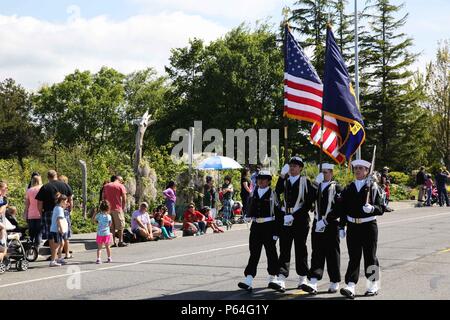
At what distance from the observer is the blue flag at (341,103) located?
9508 mm

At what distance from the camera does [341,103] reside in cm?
951

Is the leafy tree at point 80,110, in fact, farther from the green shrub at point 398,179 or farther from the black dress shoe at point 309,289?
the black dress shoe at point 309,289

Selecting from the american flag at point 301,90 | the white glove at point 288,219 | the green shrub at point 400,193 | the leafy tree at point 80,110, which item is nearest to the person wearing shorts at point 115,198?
the american flag at point 301,90

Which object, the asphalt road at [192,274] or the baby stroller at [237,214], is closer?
the asphalt road at [192,274]

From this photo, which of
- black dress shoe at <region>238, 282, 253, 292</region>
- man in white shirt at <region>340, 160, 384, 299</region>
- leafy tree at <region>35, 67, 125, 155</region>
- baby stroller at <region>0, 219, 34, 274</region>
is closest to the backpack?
baby stroller at <region>0, 219, 34, 274</region>

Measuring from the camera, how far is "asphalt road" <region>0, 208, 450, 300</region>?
834 cm

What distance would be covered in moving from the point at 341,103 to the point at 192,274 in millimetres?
3747

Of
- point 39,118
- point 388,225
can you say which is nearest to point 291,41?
point 388,225

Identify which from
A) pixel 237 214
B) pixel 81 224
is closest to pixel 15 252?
pixel 81 224

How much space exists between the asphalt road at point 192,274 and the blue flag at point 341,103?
2235 mm

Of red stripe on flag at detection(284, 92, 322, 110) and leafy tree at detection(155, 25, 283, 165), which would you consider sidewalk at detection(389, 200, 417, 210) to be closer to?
red stripe on flag at detection(284, 92, 322, 110)

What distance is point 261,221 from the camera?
857 centimetres

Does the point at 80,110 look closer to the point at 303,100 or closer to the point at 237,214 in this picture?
the point at 237,214

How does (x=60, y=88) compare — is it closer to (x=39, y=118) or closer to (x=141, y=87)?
(x=39, y=118)
